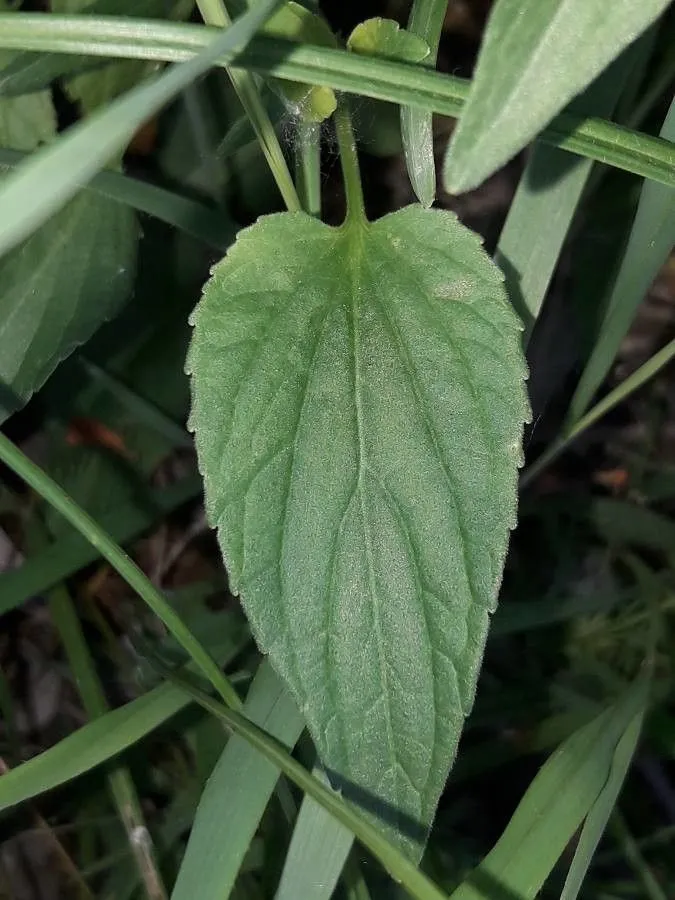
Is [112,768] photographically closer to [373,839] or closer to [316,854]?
[316,854]

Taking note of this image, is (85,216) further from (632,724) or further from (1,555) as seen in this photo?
(632,724)

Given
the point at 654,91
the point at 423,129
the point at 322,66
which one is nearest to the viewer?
the point at 322,66

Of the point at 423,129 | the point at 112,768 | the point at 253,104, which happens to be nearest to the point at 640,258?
the point at 423,129

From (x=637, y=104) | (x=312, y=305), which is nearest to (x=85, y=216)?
(x=312, y=305)

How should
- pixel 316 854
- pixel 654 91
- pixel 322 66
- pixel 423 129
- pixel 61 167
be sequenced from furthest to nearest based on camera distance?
pixel 654 91
pixel 316 854
pixel 423 129
pixel 322 66
pixel 61 167

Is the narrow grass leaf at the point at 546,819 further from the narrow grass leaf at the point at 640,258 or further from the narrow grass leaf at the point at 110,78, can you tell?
the narrow grass leaf at the point at 110,78

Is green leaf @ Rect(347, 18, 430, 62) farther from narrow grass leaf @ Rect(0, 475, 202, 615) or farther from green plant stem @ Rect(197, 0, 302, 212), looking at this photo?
narrow grass leaf @ Rect(0, 475, 202, 615)
